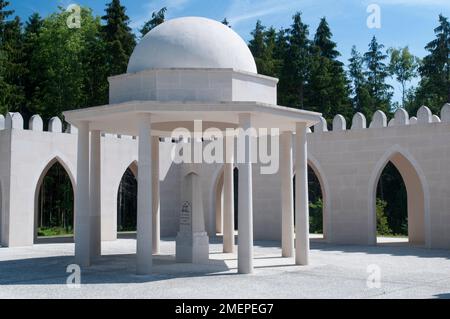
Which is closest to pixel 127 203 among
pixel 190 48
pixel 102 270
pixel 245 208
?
pixel 102 270

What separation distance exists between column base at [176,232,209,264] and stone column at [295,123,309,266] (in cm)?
273

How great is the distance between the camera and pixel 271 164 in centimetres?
2644

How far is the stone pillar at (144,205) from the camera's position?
13828 millimetres

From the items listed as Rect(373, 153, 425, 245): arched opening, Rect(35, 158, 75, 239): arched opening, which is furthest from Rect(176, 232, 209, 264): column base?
Rect(35, 158, 75, 239): arched opening

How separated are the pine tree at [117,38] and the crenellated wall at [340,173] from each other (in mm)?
16594

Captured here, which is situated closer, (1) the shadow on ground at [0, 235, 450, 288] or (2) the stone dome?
(1) the shadow on ground at [0, 235, 450, 288]

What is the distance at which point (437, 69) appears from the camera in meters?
50.6

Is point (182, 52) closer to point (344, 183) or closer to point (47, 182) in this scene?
point (344, 183)

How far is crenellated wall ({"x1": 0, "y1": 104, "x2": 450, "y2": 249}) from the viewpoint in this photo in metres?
21.6

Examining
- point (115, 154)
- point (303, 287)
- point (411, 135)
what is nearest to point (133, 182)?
point (115, 154)

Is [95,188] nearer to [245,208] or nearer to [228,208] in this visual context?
[228,208]

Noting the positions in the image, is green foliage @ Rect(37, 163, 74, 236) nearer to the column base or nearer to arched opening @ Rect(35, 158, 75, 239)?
arched opening @ Rect(35, 158, 75, 239)

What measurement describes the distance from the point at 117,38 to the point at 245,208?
31.3m

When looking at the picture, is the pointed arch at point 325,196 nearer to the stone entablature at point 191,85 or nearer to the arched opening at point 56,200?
the stone entablature at point 191,85
